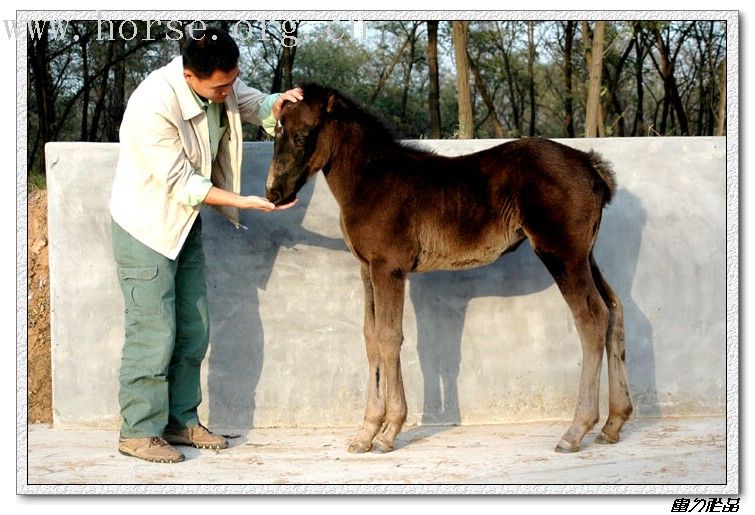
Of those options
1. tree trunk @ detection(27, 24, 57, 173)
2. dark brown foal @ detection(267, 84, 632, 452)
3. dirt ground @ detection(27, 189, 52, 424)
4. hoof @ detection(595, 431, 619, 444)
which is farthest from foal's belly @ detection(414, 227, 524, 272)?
tree trunk @ detection(27, 24, 57, 173)

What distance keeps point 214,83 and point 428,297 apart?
2.10 m

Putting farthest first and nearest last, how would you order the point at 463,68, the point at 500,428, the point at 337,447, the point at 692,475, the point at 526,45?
the point at 526,45, the point at 463,68, the point at 500,428, the point at 337,447, the point at 692,475

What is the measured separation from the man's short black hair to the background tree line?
5.52 metres

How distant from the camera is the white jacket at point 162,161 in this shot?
17.0ft

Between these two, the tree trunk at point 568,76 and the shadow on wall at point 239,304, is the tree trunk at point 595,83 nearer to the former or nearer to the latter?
the shadow on wall at point 239,304

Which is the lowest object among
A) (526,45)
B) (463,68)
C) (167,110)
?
(167,110)

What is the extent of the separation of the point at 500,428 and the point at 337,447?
1.18 metres

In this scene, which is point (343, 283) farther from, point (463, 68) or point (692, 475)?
point (463, 68)

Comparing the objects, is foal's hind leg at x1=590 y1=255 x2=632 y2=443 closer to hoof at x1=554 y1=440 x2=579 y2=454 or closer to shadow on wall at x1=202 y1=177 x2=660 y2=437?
hoof at x1=554 y1=440 x2=579 y2=454

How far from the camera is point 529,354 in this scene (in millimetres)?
6277

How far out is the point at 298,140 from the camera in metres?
5.46

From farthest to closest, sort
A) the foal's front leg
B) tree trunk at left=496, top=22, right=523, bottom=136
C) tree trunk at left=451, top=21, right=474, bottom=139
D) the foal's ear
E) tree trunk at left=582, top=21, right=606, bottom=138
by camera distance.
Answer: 1. tree trunk at left=496, top=22, right=523, bottom=136
2. tree trunk at left=582, top=21, right=606, bottom=138
3. tree trunk at left=451, top=21, right=474, bottom=139
4. the foal's ear
5. the foal's front leg

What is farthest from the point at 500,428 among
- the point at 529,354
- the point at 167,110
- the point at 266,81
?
the point at 266,81

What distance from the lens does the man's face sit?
521 centimetres
